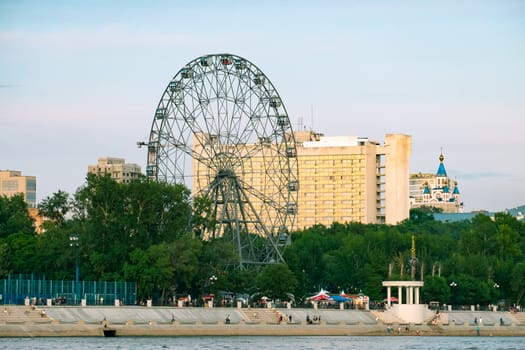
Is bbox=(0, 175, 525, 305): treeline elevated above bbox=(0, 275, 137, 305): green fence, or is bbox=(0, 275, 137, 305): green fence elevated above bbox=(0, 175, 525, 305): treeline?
bbox=(0, 175, 525, 305): treeline

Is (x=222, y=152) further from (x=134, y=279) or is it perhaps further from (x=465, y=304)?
(x=465, y=304)

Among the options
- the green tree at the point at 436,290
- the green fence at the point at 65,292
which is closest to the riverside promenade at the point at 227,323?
the green fence at the point at 65,292

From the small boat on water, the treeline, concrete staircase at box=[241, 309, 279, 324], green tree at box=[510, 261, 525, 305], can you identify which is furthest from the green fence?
green tree at box=[510, 261, 525, 305]

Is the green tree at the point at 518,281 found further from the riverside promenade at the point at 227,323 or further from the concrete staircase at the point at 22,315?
the concrete staircase at the point at 22,315

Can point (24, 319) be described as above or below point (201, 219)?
below

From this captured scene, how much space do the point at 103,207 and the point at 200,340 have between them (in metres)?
30.6

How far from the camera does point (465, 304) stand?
18150cm

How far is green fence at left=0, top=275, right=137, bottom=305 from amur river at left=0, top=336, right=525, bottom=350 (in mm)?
12373

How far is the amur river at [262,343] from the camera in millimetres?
109375

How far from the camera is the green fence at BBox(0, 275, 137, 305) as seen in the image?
131000mm

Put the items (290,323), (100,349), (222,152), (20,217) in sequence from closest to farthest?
(100,349), (290,323), (222,152), (20,217)

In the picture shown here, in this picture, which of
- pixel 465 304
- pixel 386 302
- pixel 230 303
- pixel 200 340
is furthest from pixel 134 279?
pixel 465 304

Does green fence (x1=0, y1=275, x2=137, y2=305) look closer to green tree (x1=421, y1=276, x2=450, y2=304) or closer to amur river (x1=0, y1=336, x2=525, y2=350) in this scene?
amur river (x1=0, y1=336, x2=525, y2=350)

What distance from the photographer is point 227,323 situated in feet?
443
